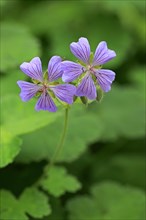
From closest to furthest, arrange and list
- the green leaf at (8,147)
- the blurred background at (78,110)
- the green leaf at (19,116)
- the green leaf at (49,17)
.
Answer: the green leaf at (8,147)
the green leaf at (19,116)
the blurred background at (78,110)
the green leaf at (49,17)

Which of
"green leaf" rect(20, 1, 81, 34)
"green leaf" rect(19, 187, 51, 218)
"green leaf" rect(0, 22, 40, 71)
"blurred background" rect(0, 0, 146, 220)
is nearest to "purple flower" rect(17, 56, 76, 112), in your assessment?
"blurred background" rect(0, 0, 146, 220)

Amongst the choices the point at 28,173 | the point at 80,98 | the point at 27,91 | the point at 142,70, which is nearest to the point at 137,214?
the point at 28,173

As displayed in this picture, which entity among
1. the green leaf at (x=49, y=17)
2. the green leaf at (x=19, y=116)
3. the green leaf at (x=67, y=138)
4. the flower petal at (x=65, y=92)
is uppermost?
the green leaf at (x=49, y=17)

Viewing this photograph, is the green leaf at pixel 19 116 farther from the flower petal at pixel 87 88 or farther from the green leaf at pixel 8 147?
the flower petal at pixel 87 88

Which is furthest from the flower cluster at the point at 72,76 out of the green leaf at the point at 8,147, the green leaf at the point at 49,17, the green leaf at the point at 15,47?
the green leaf at the point at 49,17

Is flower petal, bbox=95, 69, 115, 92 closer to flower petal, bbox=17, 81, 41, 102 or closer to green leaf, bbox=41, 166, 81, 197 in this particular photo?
flower petal, bbox=17, 81, 41, 102

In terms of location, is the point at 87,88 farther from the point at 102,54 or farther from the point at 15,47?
the point at 15,47

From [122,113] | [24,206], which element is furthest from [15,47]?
[24,206]
